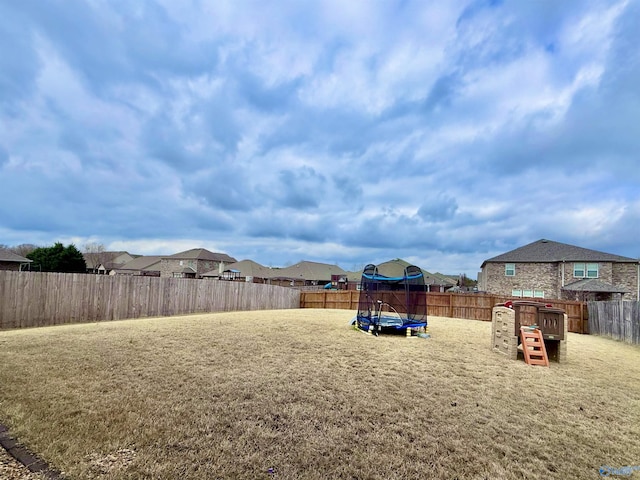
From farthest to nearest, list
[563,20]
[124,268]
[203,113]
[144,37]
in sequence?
[124,268]
[203,113]
[144,37]
[563,20]

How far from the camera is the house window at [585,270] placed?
80.6 feet

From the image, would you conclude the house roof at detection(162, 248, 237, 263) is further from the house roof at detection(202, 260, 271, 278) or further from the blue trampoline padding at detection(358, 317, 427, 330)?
the blue trampoline padding at detection(358, 317, 427, 330)

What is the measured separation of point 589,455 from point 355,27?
11.1 metres

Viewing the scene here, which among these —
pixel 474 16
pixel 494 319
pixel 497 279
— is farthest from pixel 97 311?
pixel 497 279

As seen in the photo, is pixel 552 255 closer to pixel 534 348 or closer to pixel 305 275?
pixel 534 348

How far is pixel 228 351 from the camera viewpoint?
6938 millimetres

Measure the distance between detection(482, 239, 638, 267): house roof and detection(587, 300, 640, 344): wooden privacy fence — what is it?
12406mm

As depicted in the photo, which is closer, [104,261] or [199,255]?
[199,255]

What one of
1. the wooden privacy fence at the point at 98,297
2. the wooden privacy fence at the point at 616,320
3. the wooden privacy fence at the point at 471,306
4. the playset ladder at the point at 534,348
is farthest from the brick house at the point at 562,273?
the wooden privacy fence at the point at 98,297

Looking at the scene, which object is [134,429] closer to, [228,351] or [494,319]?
[228,351]

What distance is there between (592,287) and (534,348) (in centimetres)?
2127

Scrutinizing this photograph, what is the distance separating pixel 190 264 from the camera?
169 ft

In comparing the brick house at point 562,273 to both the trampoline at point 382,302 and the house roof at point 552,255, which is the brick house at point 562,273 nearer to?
the house roof at point 552,255

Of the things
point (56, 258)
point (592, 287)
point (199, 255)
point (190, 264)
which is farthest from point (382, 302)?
point (190, 264)
